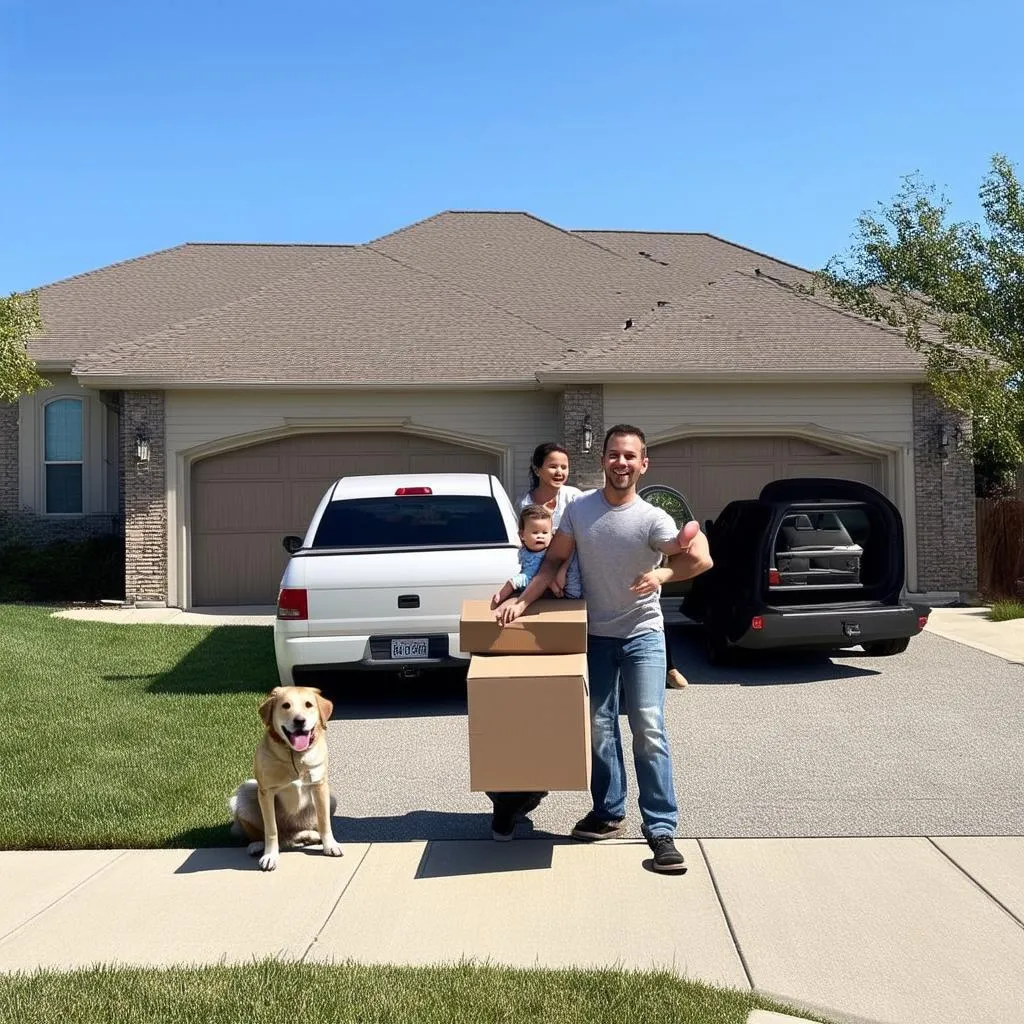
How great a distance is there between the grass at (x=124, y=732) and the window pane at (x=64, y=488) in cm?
551

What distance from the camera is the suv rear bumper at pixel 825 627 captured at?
9.55 metres

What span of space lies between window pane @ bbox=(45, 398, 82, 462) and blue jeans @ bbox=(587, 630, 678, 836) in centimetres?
1471

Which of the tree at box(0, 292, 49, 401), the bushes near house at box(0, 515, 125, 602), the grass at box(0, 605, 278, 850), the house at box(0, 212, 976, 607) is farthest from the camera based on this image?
the bushes near house at box(0, 515, 125, 602)

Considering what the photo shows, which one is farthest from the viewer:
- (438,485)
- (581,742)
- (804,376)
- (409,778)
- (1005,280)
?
(1005,280)

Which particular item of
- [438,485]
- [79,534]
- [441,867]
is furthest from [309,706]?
[79,534]

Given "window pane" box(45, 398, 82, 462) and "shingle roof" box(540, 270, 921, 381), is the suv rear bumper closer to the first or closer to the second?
"shingle roof" box(540, 270, 921, 381)

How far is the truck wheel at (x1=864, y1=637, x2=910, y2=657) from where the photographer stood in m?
10.7

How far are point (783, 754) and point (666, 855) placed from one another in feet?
8.20

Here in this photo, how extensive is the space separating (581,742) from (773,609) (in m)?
4.94

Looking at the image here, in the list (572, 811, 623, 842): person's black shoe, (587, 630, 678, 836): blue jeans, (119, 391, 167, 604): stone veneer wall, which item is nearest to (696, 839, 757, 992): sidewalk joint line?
(587, 630, 678, 836): blue jeans

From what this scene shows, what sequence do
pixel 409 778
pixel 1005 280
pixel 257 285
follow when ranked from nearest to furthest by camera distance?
pixel 409 778 < pixel 1005 280 < pixel 257 285

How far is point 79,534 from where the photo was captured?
17672 millimetres

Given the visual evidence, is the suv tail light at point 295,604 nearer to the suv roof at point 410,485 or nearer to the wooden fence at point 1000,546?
the suv roof at point 410,485

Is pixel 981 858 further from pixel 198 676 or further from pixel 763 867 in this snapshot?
pixel 198 676
